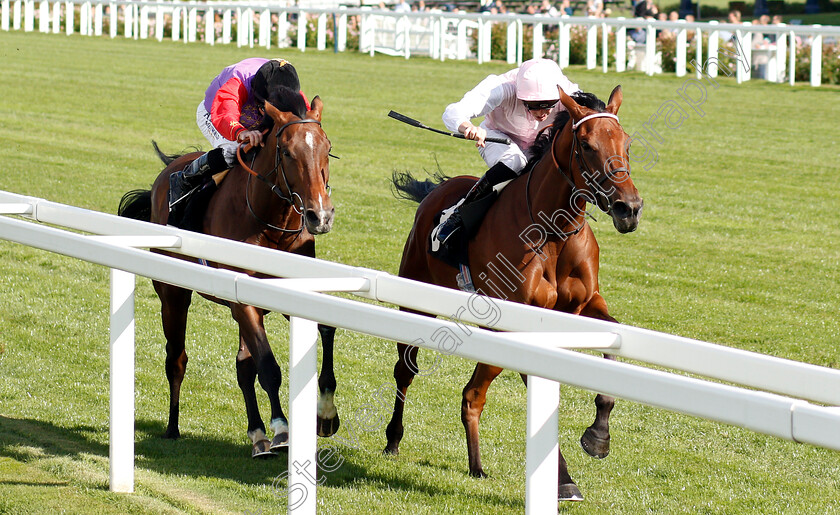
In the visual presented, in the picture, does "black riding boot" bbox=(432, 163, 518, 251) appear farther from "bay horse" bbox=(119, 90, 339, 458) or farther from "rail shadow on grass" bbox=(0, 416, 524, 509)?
"rail shadow on grass" bbox=(0, 416, 524, 509)

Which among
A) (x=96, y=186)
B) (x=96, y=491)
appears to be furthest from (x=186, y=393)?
(x=96, y=186)

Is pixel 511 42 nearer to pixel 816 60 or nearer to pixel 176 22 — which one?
pixel 816 60

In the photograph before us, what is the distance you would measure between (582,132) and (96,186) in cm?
744

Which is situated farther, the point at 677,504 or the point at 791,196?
the point at 791,196

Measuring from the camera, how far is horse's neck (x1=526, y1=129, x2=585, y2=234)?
175 inches

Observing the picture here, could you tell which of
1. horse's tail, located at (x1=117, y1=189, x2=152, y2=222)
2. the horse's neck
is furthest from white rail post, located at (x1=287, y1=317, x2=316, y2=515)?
horse's tail, located at (x1=117, y1=189, x2=152, y2=222)

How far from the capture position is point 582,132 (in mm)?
4312

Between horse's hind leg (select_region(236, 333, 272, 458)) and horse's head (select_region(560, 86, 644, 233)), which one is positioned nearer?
horse's head (select_region(560, 86, 644, 233))

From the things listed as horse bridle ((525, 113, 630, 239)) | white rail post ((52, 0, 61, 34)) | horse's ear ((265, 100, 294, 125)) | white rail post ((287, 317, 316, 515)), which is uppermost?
white rail post ((52, 0, 61, 34))

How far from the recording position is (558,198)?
14.7 feet

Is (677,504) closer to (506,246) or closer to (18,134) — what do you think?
(506,246)

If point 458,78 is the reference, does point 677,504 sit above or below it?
below

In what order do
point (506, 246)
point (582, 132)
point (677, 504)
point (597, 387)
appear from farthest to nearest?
point (506, 246) → point (582, 132) → point (677, 504) → point (597, 387)

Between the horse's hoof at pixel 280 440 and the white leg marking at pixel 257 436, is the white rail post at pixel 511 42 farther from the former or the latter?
the horse's hoof at pixel 280 440
